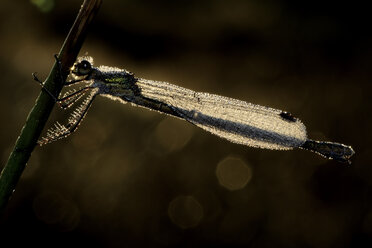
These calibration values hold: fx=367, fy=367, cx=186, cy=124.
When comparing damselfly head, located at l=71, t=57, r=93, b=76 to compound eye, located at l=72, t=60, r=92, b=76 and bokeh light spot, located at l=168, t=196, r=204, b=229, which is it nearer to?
compound eye, located at l=72, t=60, r=92, b=76

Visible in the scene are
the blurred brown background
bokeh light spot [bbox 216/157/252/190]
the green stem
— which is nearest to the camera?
the green stem

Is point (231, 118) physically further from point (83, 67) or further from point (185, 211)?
point (185, 211)

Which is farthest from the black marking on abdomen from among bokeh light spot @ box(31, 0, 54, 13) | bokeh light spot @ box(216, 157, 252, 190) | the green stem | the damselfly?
bokeh light spot @ box(31, 0, 54, 13)

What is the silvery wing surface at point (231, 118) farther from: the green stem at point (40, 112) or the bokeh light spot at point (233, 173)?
the bokeh light spot at point (233, 173)

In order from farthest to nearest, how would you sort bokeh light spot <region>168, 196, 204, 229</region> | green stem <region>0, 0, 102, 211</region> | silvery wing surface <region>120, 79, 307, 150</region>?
bokeh light spot <region>168, 196, 204, 229</region>, silvery wing surface <region>120, 79, 307, 150</region>, green stem <region>0, 0, 102, 211</region>

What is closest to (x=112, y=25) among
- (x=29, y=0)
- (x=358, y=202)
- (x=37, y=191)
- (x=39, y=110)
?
(x=29, y=0)

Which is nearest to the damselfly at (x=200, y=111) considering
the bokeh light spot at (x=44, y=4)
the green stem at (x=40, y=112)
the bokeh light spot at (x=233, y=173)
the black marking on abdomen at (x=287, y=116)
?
the black marking on abdomen at (x=287, y=116)
